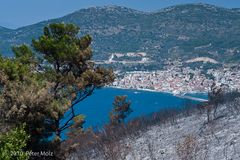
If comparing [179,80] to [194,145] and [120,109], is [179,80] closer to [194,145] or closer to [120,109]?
[120,109]

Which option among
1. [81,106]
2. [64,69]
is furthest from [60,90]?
[81,106]

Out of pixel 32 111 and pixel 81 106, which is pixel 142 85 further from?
pixel 32 111

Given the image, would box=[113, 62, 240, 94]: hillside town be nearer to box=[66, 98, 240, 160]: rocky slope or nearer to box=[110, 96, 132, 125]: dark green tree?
box=[110, 96, 132, 125]: dark green tree

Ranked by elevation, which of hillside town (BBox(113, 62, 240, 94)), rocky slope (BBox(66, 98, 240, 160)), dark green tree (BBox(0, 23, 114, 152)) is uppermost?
dark green tree (BBox(0, 23, 114, 152))

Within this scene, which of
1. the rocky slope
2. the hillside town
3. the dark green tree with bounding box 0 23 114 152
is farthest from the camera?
the hillside town

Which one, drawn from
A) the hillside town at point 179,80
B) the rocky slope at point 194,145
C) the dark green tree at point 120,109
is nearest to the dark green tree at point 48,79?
the rocky slope at point 194,145

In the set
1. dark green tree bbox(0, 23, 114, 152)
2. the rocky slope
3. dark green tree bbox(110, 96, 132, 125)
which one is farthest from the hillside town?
dark green tree bbox(0, 23, 114, 152)

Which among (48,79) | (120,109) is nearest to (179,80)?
(120,109)

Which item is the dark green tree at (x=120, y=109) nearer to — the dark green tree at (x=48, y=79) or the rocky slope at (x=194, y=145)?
the rocky slope at (x=194, y=145)
